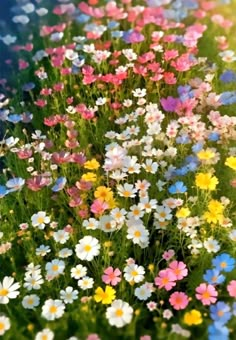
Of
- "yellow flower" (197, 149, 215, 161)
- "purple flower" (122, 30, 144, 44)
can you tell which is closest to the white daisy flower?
"yellow flower" (197, 149, 215, 161)

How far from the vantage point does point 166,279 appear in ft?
6.26

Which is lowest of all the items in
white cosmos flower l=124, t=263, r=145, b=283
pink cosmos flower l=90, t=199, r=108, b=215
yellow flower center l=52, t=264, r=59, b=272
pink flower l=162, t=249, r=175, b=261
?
pink flower l=162, t=249, r=175, b=261

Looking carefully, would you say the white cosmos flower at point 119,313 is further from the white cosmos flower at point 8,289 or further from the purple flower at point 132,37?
the purple flower at point 132,37

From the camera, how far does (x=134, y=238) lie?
1.99 m

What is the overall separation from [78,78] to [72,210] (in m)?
0.76

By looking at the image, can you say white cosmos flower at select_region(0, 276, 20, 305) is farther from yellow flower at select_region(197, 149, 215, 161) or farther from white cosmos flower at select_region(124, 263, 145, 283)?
yellow flower at select_region(197, 149, 215, 161)

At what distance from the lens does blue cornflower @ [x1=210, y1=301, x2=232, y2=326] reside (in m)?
1.75

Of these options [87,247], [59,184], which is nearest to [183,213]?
[87,247]

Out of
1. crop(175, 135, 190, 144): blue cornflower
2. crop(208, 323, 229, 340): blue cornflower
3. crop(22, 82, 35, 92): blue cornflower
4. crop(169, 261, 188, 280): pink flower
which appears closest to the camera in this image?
crop(208, 323, 229, 340): blue cornflower

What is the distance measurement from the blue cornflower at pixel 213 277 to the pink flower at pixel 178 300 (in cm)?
7

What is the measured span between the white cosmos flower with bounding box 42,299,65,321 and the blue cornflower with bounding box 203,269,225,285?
1.25 feet

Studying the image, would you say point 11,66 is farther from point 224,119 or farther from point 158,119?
point 224,119

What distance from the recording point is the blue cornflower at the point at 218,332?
5.59 feet

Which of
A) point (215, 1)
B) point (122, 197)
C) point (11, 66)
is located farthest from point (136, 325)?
point (215, 1)
